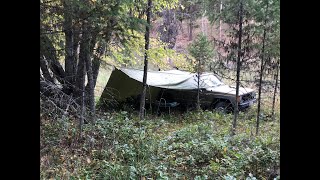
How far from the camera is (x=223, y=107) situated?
12.2 m

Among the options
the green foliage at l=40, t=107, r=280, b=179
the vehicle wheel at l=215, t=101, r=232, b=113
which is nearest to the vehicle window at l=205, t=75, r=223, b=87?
the vehicle wheel at l=215, t=101, r=232, b=113

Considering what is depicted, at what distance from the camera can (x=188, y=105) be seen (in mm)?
12617

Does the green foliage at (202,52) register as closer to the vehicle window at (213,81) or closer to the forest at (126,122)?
the vehicle window at (213,81)

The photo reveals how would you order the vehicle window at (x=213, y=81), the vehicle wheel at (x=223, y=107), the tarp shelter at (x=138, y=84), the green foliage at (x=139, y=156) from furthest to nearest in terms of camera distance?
the vehicle window at (x=213, y=81) < the tarp shelter at (x=138, y=84) < the vehicle wheel at (x=223, y=107) < the green foliage at (x=139, y=156)

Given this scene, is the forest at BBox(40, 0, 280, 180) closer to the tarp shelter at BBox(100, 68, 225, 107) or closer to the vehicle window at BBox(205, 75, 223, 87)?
the tarp shelter at BBox(100, 68, 225, 107)

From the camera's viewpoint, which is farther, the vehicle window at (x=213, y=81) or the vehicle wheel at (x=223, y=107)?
the vehicle window at (x=213, y=81)

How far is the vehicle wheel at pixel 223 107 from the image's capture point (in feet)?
39.5

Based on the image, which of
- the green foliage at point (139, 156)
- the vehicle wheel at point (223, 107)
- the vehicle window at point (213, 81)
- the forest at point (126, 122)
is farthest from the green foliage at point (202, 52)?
the green foliage at point (139, 156)

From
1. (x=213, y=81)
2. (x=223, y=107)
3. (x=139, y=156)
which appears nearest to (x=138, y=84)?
(x=213, y=81)
